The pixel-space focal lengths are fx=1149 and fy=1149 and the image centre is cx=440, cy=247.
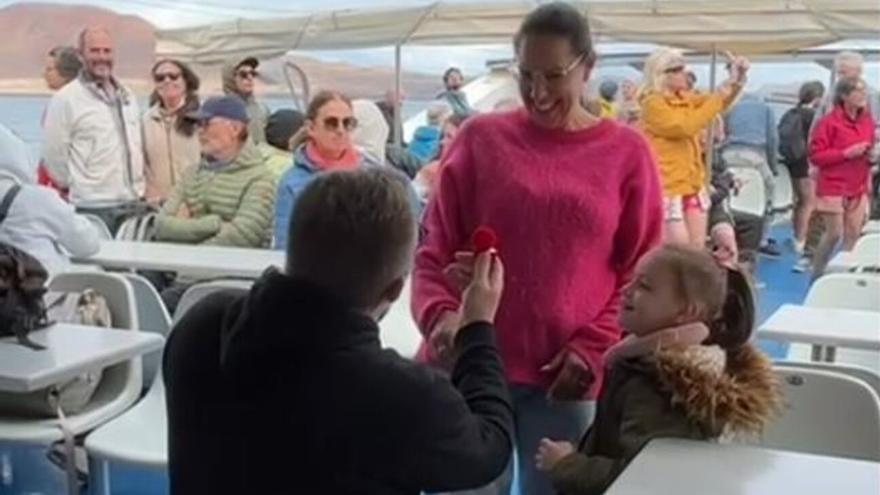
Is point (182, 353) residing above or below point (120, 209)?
above

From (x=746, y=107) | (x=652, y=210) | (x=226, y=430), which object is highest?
(x=652, y=210)

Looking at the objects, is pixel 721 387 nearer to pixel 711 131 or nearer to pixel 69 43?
pixel 69 43

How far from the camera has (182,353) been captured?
4.41 ft

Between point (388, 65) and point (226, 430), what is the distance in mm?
8645

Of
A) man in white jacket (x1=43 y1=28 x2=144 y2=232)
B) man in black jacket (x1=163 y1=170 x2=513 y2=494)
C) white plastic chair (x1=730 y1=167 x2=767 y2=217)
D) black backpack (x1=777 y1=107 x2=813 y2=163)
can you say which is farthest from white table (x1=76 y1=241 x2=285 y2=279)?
black backpack (x1=777 y1=107 x2=813 y2=163)

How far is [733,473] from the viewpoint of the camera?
4.86 ft

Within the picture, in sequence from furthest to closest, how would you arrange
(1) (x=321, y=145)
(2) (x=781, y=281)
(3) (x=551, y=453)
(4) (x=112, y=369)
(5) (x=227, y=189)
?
(2) (x=781, y=281), (5) (x=227, y=189), (1) (x=321, y=145), (4) (x=112, y=369), (3) (x=551, y=453)

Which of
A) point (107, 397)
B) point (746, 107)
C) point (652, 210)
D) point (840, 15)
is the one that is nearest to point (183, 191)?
point (107, 397)

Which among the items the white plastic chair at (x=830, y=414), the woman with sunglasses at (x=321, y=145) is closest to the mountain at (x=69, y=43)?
the woman with sunglasses at (x=321, y=145)

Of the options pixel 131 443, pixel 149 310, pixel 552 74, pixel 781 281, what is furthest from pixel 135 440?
pixel 781 281

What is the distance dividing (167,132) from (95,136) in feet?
1.16

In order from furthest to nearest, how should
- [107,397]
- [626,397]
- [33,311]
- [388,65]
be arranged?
[388,65] → [107,397] → [33,311] → [626,397]

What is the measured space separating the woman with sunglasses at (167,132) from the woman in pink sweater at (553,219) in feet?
10.9

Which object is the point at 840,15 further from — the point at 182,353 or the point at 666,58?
the point at 182,353
